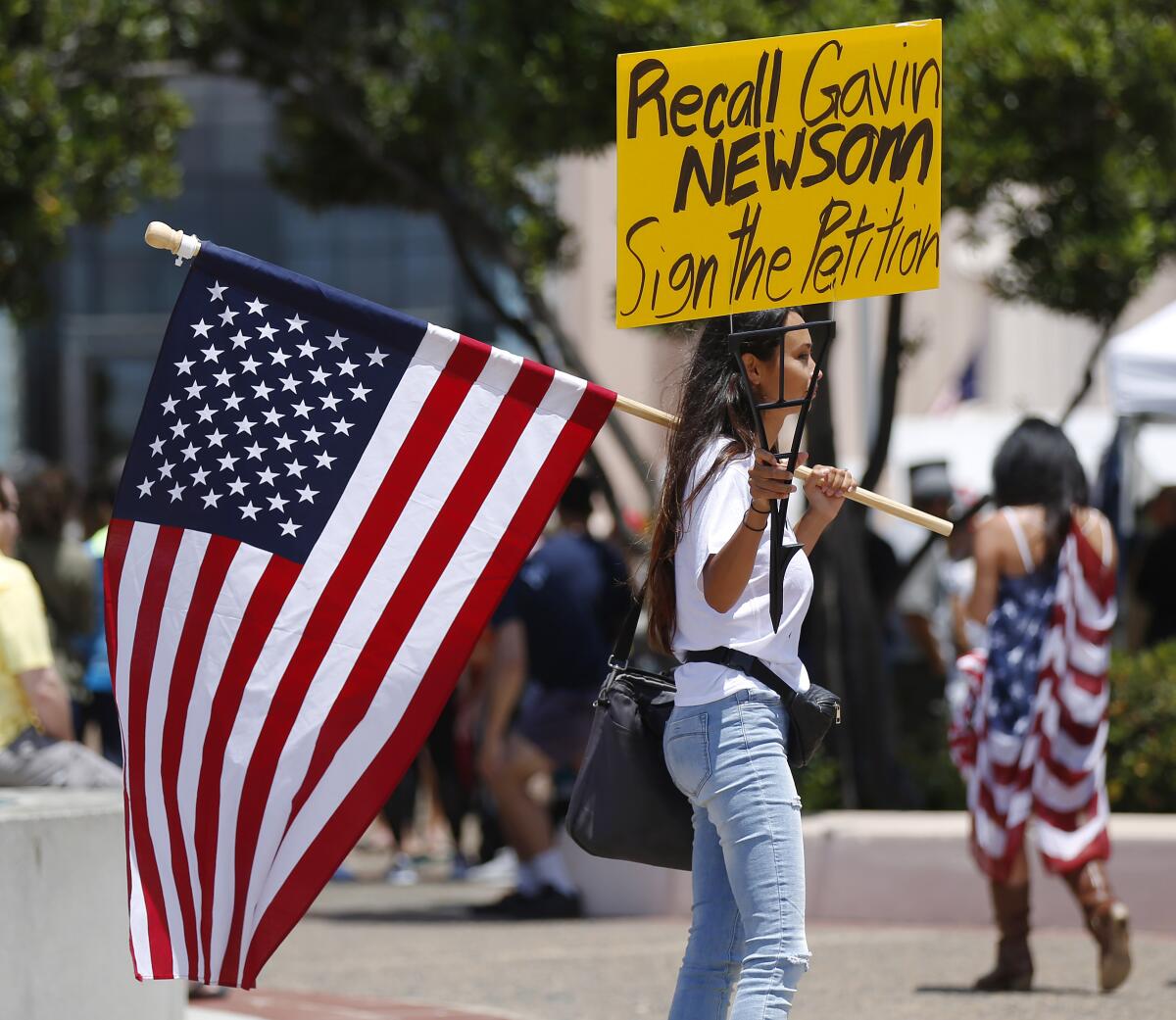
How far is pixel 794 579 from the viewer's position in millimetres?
4215

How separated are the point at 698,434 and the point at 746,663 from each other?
0.48 meters

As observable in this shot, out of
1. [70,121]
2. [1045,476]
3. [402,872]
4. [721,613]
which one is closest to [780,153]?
[721,613]

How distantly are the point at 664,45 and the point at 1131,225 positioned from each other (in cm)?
249

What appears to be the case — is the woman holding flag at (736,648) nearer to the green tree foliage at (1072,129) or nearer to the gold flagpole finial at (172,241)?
the gold flagpole finial at (172,241)

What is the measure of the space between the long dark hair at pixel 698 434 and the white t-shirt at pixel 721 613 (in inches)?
1.1

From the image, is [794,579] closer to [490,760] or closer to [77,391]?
[490,760]

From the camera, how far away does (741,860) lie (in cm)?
404

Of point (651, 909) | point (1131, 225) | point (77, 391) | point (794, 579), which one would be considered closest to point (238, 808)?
point (794, 579)

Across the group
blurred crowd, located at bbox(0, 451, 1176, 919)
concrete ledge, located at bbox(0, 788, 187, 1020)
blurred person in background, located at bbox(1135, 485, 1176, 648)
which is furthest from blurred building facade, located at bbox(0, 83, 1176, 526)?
concrete ledge, located at bbox(0, 788, 187, 1020)

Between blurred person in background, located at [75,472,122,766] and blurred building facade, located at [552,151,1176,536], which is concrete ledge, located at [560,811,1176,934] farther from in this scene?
blurred building facade, located at [552,151,1176,536]

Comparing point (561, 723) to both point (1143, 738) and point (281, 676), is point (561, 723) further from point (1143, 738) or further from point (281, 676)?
point (281, 676)

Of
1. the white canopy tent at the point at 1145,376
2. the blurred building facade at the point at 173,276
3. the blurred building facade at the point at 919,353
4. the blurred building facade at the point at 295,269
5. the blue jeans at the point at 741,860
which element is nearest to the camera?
the blue jeans at the point at 741,860

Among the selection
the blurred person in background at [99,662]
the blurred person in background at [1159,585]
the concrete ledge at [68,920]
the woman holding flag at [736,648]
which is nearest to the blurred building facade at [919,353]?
the blurred person in background at [1159,585]

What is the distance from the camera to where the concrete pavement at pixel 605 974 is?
6.49 meters
